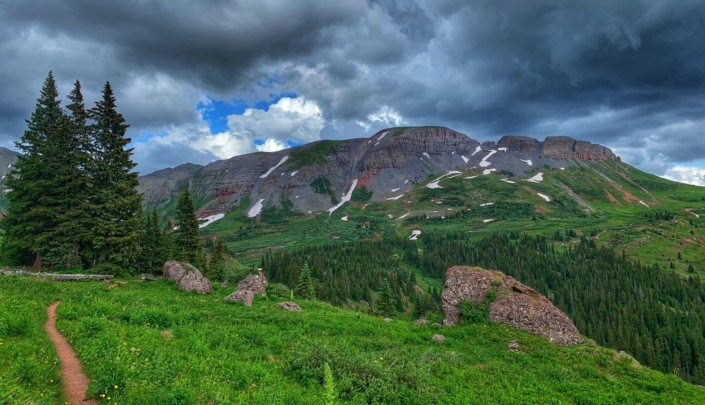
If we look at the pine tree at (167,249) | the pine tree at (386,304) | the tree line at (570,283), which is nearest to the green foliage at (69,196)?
the pine tree at (167,249)

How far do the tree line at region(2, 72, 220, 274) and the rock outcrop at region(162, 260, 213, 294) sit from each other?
21.0 ft

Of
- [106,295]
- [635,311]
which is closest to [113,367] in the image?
[106,295]

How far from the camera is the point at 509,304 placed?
22891mm

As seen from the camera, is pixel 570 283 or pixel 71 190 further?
pixel 570 283

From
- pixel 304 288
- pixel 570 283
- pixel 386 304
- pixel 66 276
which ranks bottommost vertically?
pixel 570 283

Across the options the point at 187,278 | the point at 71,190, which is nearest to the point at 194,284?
the point at 187,278

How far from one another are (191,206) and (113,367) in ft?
155

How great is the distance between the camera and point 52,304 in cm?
1866

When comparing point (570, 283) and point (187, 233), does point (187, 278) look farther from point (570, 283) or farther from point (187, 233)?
point (570, 283)

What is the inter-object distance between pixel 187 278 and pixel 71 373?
20.0 m

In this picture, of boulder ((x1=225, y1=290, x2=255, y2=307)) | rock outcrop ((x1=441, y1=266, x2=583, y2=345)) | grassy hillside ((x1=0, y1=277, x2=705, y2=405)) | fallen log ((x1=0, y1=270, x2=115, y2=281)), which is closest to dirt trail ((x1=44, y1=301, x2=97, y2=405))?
grassy hillside ((x1=0, y1=277, x2=705, y2=405))

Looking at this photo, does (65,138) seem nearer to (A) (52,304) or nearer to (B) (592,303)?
(A) (52,304)

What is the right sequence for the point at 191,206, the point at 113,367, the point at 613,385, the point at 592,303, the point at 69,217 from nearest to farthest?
the point at 113,367 → the point at 613,385 → the point at 69,217 → the point at 191,206 → the point at 592,303

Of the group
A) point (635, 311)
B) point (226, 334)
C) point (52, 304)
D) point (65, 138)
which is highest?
point (65, 138)
